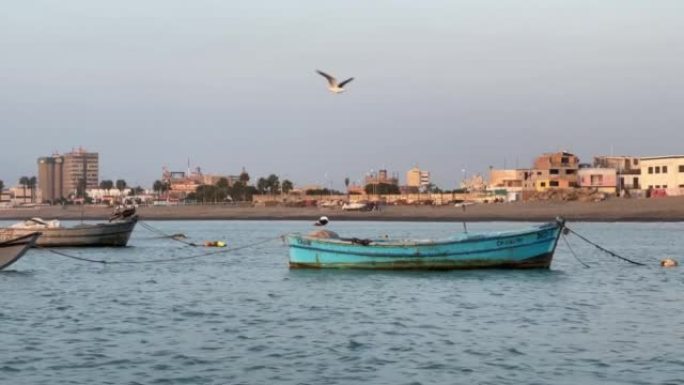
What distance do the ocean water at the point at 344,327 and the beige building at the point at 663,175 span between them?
275ft

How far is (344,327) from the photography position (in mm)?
24203

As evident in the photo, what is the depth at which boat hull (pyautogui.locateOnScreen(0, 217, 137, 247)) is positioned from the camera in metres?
55.1

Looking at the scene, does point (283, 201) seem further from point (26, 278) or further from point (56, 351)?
point (56, 351)

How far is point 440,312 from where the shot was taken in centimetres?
2700

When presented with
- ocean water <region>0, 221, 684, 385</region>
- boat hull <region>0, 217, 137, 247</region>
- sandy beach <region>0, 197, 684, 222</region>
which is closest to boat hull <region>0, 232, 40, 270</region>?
ocean water <region>0, 221, 684, 385</region>

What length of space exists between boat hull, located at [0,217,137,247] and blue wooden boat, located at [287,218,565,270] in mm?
21114

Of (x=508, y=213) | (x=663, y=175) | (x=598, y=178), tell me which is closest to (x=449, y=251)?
(x=508, y=213)

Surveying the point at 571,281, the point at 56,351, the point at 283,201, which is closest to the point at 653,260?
the point at 571,281

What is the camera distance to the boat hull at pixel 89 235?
55062 mm

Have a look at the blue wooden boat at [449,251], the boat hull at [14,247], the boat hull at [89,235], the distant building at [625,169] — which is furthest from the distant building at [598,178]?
the boat hull at [14,247]

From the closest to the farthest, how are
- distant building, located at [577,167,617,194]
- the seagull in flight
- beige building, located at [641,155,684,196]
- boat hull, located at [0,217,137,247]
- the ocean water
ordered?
the ocean water < the seagull in flight < boat hull, located at [0,217,137,247] < beige building, located at [641,155,684,196] < distant building, located at [577,167,617,194]

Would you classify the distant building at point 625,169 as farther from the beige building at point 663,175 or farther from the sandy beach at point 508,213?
the sandy beach at point 508,213

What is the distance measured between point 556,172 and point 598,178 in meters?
5.79

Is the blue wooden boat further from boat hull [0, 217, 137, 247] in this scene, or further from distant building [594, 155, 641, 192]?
distant building [594, 155, 641, 192]
